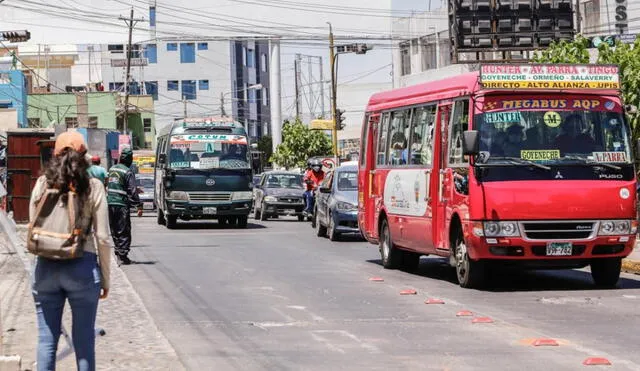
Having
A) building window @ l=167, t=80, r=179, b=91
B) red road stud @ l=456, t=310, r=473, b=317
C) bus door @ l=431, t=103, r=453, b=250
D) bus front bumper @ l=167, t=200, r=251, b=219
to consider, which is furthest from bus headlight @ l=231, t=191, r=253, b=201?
building window @ l=167, t=80, r=179, b=91

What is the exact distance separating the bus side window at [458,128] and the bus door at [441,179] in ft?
0.75

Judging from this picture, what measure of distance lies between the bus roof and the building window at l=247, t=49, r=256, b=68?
3567 inches

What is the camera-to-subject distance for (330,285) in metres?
18.5

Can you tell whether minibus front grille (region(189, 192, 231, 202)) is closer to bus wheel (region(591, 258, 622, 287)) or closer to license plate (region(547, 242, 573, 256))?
bus wheel (region(591, 258, 622, 287))

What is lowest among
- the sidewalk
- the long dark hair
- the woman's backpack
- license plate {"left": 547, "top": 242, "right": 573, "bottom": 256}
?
the sidewalk

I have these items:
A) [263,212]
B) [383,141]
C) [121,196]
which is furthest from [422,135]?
[263,212]

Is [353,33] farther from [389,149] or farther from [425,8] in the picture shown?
[389,149]

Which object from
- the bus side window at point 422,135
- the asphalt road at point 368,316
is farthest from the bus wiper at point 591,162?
the bus side window at point 422,135

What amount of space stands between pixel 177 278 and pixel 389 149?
13.7 ft

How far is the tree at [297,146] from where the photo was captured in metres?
86.1

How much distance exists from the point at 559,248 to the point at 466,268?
129cm

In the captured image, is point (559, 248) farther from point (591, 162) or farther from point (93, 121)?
point (93, 121)

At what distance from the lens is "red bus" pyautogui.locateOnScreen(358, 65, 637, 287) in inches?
670

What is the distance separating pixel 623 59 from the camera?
95.8 feet
